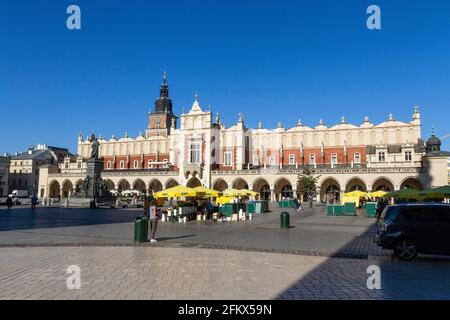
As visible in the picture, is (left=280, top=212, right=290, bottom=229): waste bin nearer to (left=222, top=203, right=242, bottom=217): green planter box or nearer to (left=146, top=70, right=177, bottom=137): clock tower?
(left=222, top=203, right=242, bottom=217): green planter box

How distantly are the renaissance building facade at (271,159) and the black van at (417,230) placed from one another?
1564 inches

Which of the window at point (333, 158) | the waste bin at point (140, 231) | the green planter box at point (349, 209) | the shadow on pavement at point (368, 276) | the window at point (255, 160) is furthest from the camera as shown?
the window at point (255, 160)

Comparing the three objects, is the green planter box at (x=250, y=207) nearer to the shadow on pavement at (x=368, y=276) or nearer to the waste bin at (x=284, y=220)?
the waste bin at (x=284, y=220)

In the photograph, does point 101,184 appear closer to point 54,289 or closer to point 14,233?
point 14,233

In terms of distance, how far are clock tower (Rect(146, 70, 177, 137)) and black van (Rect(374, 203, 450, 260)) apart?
7950cm

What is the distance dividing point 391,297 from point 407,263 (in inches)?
154

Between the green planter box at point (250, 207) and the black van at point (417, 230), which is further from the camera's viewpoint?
the green planter box at point (250, 207)

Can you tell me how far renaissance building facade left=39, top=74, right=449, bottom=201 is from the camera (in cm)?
4991

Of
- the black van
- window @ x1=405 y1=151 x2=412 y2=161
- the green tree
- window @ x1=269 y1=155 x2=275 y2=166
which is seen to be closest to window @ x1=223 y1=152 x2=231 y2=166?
→ window @ x1=269 y1=155 x2=275 y2=166

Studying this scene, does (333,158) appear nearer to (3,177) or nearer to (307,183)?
(307,183)

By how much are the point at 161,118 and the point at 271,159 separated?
122 feet

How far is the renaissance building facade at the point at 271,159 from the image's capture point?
49.9 metres

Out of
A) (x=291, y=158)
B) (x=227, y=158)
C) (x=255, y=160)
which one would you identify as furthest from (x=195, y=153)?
(x=291, y=158)

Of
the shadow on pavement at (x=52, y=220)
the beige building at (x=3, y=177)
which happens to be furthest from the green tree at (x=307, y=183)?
the beige building at (x=3, y=177)
